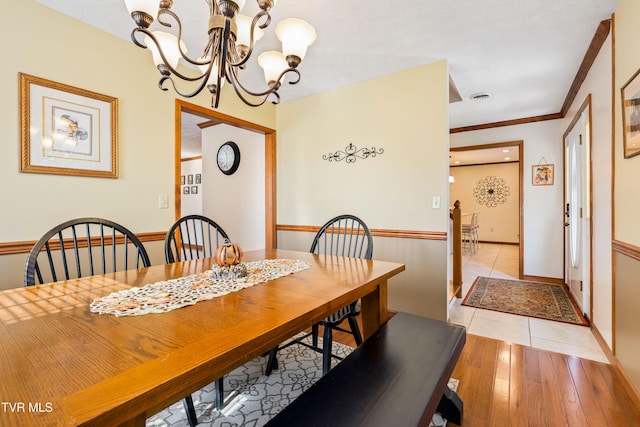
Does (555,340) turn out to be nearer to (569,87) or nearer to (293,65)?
(569,87)

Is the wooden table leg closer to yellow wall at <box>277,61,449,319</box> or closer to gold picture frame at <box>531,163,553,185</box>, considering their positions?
yellow wall at <box>277,61,449,319</box>

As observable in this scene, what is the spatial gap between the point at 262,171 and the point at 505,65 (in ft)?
9.32

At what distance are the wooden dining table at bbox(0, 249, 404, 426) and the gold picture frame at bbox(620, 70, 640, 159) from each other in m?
1.64

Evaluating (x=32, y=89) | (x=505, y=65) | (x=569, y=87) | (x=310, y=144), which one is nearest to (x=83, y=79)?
(x=32, y=89)

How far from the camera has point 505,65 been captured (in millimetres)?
2617

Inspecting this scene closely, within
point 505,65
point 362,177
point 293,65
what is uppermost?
point 505,65

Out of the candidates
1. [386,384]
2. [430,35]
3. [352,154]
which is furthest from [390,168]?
[386,384]

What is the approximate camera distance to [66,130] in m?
1.96

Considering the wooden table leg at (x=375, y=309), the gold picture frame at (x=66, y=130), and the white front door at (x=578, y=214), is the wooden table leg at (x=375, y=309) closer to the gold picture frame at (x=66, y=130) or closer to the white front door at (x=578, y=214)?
the gold picture frame at (x=66, y=130)

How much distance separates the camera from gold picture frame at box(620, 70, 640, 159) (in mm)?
1556

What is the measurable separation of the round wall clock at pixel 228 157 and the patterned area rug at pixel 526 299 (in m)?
3.42

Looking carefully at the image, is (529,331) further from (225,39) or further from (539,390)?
(225,39)

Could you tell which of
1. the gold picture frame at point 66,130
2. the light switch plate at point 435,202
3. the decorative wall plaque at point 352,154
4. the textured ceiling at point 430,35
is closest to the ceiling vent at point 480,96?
the textured ceiling at point 430,35

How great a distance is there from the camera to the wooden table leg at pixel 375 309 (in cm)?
150
